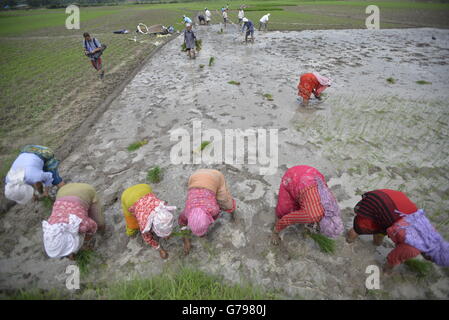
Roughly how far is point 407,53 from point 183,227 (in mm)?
11821

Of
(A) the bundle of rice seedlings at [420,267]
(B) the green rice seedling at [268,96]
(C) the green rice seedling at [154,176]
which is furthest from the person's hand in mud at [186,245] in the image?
(B) the green rice seedling at [268,96]

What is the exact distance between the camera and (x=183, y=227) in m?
2.56

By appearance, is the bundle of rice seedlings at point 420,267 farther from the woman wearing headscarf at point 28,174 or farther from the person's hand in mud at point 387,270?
the woman wearing headscarf at point 28,174

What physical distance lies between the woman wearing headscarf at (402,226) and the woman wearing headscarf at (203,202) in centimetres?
145

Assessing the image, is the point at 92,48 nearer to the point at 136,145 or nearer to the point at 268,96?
the point at 136,145

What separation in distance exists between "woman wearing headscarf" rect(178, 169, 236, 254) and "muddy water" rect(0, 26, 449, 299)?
0.47 metres

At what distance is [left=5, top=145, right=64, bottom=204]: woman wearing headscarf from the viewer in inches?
94.3

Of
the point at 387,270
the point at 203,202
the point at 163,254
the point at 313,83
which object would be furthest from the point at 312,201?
the point at 313,83

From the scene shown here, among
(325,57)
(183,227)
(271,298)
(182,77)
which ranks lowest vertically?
(271,298)

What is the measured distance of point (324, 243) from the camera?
8.29 ft

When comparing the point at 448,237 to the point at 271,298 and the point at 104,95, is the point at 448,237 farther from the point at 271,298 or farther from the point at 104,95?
the point at 104,95

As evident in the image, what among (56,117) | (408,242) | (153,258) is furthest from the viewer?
(56,117)

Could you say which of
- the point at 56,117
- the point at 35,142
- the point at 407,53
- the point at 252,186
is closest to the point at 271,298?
the point at 252,186

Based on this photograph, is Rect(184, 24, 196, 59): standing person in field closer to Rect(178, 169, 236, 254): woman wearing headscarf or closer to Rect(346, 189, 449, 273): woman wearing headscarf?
Rect(178, 169, 236, 254): woman wearing headscarf
